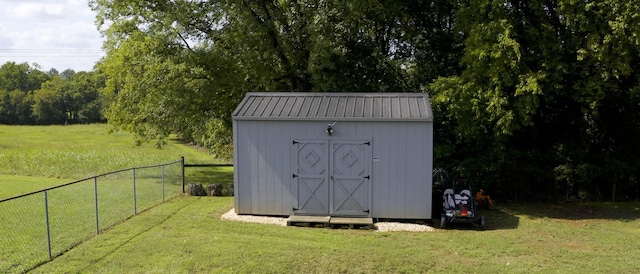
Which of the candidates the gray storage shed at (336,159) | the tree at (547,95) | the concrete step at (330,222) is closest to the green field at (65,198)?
the gray storage shed at (336,159)

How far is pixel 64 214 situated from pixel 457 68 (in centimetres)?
1244

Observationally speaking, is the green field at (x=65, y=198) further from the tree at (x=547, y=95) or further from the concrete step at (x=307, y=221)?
the tree at (x=547, y=95)

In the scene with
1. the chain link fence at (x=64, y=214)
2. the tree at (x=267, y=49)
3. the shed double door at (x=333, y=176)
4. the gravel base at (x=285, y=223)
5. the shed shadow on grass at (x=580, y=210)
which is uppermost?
the tree at (x=267, y=49)

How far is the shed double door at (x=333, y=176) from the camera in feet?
33.7

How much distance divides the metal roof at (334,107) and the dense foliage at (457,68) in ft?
7.71

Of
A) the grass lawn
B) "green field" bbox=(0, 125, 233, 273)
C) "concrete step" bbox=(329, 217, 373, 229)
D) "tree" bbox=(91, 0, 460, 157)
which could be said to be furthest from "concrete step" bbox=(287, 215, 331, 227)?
"tree" bbox=(91, 0, 460, 157)

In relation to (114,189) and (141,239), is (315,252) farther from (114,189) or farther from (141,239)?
(114,189)

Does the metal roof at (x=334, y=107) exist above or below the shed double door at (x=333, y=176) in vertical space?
above

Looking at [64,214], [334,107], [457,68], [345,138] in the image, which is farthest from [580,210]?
[64,214]

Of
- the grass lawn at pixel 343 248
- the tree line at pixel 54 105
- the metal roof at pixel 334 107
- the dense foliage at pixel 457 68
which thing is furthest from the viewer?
the tree line at pixel 54 105

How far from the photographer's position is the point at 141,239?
8234 millimetres

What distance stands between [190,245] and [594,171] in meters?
12.1

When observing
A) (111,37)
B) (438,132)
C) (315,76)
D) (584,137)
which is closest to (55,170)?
(111,37)

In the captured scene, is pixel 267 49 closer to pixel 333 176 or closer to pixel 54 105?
pixel 333 176
